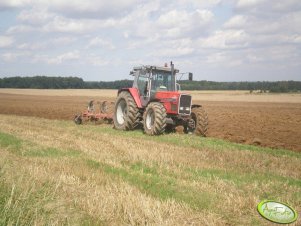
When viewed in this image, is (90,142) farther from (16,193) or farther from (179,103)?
(16,193)

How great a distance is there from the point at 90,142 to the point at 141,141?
58.4 inches

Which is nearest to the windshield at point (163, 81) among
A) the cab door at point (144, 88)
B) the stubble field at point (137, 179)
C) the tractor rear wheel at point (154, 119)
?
the cab door at point (144, 88)

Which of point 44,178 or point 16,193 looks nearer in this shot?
point 16,193

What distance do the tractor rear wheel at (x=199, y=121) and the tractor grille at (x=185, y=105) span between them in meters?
0.30

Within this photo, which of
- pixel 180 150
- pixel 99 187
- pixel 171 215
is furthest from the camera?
pixel 180 150

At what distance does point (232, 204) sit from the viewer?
6.00 m

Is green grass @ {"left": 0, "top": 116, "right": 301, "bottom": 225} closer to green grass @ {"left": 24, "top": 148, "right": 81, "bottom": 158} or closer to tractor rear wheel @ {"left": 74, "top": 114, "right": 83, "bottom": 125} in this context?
green grass @ {"left": 24, "top": 148, "right": 81, "bottom": 158}

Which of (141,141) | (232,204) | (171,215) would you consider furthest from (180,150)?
(171,215)

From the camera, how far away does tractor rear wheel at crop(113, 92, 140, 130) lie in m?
14.8

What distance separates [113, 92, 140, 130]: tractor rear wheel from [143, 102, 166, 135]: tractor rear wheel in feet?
2.55

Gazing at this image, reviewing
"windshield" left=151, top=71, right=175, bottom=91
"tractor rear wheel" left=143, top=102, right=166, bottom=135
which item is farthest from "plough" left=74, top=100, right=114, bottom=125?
→ "tractor rear wheel" left=143, top=102, right=166, bottom=135

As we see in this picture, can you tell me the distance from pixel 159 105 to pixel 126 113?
2.18 metres

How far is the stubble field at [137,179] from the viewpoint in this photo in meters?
5.04

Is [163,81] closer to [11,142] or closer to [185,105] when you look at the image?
[185,105]
